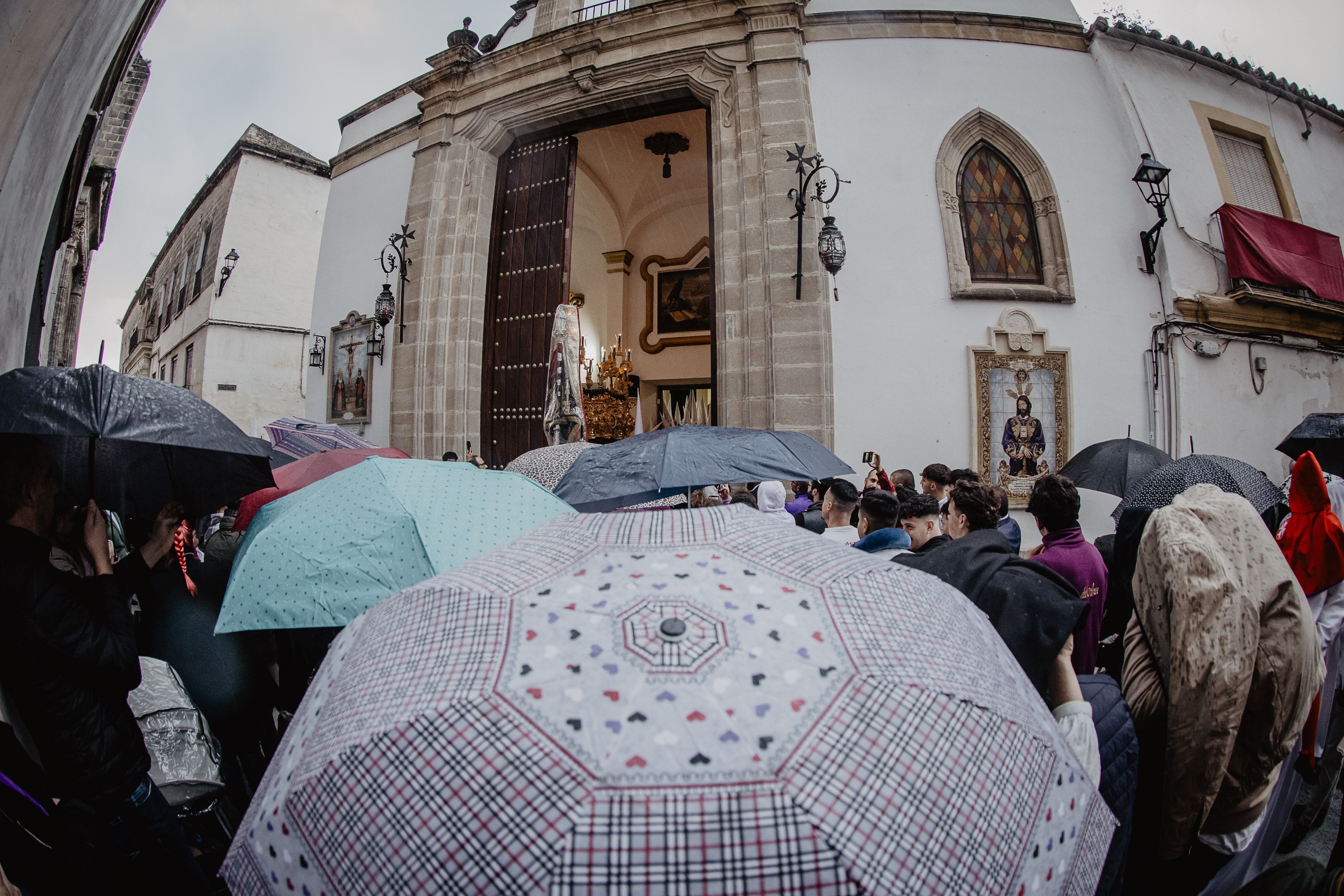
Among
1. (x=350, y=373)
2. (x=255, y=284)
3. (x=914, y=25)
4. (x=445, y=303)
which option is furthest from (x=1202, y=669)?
(x=255, y=284)

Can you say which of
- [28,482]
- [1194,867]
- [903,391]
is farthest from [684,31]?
[1194,867]

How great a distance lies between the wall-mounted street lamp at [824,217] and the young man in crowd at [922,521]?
5.43 m

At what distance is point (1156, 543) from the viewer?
1789 millimetres

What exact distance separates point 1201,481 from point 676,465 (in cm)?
291

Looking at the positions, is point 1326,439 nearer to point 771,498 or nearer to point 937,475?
point 937,475

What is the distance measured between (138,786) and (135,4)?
3882 millimetres

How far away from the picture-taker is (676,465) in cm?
443

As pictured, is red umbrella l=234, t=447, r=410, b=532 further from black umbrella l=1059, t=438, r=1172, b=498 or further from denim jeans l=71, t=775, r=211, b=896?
black umbrella l=1059, t=438, r=1172, b=498

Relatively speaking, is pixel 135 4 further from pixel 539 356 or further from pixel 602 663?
pixel 539 356

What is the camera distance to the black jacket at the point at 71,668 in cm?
170

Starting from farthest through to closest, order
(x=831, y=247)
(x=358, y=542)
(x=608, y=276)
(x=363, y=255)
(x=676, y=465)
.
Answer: (x=608, y=276), (x=363, y=255), (x=831, y=247), (x=676, y=465), (x=358, y=542)

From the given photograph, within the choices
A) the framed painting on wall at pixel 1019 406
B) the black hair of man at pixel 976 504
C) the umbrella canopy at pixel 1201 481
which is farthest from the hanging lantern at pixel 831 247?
the black hair of man at pixel 976 504

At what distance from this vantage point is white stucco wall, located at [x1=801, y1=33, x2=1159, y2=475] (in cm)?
855

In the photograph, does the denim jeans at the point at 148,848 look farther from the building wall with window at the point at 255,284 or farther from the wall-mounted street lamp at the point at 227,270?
the wall-mounted street lamp at the point at 227,270
